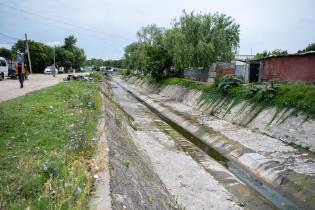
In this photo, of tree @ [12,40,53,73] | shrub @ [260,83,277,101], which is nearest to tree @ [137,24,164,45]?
tree @ [12,40,53,73]

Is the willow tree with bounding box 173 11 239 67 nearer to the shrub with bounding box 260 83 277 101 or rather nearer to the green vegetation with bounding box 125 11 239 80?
the green vegetation with bounding box 125 11 239 80

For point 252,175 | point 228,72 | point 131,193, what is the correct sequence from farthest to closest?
1. point 228,72
2. point 252,175
3. point 131,193

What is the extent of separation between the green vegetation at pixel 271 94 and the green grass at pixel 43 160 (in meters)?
11.3

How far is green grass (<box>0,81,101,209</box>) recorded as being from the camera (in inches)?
191

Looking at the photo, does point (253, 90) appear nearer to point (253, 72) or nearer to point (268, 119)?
point (268, 119)

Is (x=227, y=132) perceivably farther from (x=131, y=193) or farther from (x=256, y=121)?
(x=131, y=193)

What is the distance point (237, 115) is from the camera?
2019 centimetres

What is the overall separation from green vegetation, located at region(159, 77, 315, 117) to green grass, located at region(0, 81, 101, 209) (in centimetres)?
1125

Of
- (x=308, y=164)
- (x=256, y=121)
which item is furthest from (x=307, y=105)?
(x=308, y=164)

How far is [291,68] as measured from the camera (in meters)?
22.2

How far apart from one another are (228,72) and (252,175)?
19.7 meters

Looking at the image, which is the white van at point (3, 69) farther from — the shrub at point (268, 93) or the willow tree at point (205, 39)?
the shrub at point (268, 93)

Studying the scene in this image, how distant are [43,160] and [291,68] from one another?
824 inches

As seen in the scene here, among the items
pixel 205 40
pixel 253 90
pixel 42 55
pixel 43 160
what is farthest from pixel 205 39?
pixel 42 55
